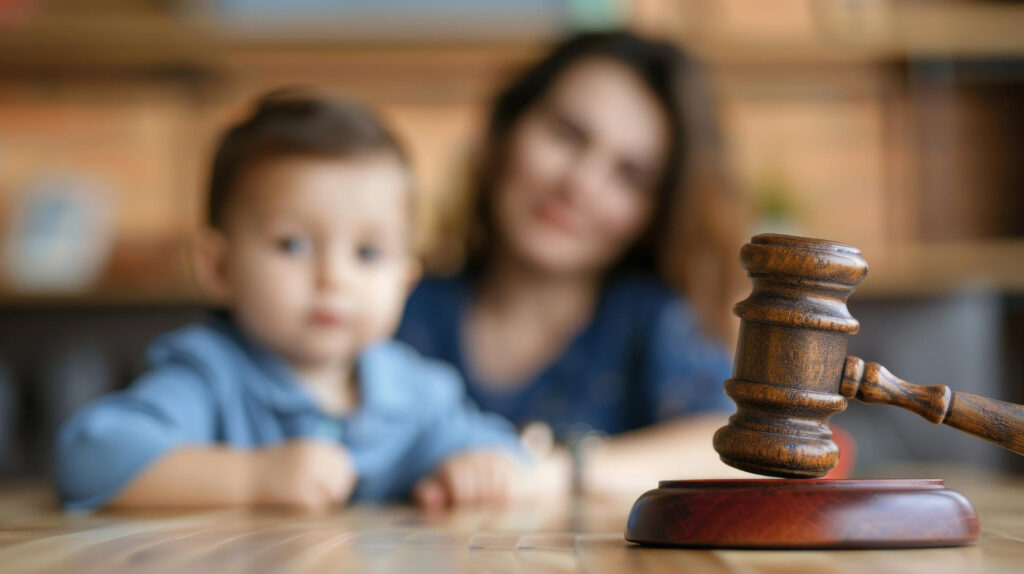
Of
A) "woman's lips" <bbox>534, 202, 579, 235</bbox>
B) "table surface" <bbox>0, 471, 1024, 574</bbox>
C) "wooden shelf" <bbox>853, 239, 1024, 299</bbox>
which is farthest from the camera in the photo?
"wooden shelf" <bbox>853, 239, 1024, 299</bbox>

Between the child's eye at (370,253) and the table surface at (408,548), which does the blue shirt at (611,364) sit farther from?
the table surface at (408,548)

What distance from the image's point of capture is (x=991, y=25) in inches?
111

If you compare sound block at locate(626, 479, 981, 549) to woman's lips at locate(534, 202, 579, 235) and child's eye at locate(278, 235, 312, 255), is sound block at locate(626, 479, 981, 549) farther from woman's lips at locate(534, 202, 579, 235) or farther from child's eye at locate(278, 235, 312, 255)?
woman's lips at locate(534, 202, 579, 235)

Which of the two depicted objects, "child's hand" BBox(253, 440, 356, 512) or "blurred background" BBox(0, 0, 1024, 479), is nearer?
"child's hand" BBox(253, 440, 356, 512)

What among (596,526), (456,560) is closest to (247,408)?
(596,526)

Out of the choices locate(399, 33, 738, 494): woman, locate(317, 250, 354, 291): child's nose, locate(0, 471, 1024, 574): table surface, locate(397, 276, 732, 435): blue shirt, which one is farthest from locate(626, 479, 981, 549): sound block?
locate(397, 276, 732, 435): blue shirt

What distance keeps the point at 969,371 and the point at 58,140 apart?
2.50 meters

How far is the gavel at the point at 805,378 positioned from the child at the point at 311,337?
0.52 meters

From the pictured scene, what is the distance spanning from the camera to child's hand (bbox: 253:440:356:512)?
1025 millimetres

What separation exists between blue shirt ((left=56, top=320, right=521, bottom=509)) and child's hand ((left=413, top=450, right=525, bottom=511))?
3.9 inches

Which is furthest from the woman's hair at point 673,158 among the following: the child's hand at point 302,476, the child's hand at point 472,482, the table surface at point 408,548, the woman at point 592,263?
the table surface at point 408,548

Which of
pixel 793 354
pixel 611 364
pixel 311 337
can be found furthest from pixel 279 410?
pixel 611 364

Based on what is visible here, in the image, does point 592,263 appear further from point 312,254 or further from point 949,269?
point 949,269

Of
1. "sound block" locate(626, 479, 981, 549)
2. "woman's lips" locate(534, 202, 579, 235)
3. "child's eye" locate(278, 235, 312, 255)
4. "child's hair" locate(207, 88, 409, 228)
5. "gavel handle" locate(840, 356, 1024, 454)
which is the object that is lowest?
"sound block" locate(626, 479, 981, 549)
